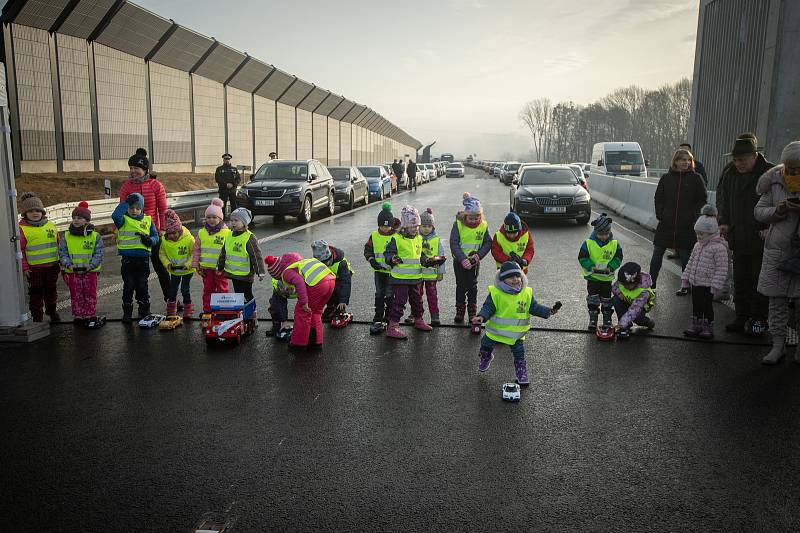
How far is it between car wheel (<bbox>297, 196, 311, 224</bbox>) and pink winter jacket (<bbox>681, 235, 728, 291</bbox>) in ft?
42.8

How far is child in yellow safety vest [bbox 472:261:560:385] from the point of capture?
17.3ft

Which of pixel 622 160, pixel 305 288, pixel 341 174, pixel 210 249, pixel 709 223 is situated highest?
pixel 622 160

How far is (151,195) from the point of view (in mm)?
Answer: 8484

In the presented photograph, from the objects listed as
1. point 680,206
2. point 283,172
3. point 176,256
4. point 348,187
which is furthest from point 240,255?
point 348,187

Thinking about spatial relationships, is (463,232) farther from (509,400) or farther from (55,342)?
(55,342)

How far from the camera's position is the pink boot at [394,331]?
668cm

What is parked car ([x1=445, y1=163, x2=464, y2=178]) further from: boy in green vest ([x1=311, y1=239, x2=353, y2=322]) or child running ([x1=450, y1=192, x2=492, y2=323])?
boy in green vest ([x1=311, y1=239, x2=353, y2=322])

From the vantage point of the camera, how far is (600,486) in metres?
3.57

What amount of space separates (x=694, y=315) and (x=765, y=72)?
7454 millimetres

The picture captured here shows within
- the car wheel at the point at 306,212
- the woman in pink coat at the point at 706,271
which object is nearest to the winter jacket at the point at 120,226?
the woman in pink coat at the point at 706,271

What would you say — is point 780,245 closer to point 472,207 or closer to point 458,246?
point 472,207

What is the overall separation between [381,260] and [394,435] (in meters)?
3.01

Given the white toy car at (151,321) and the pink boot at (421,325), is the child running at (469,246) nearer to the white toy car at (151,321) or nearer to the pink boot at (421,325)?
the pink boot at (421,325)

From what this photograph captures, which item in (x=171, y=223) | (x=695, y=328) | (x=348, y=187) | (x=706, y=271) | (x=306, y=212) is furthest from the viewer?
(x=348, y=187)
